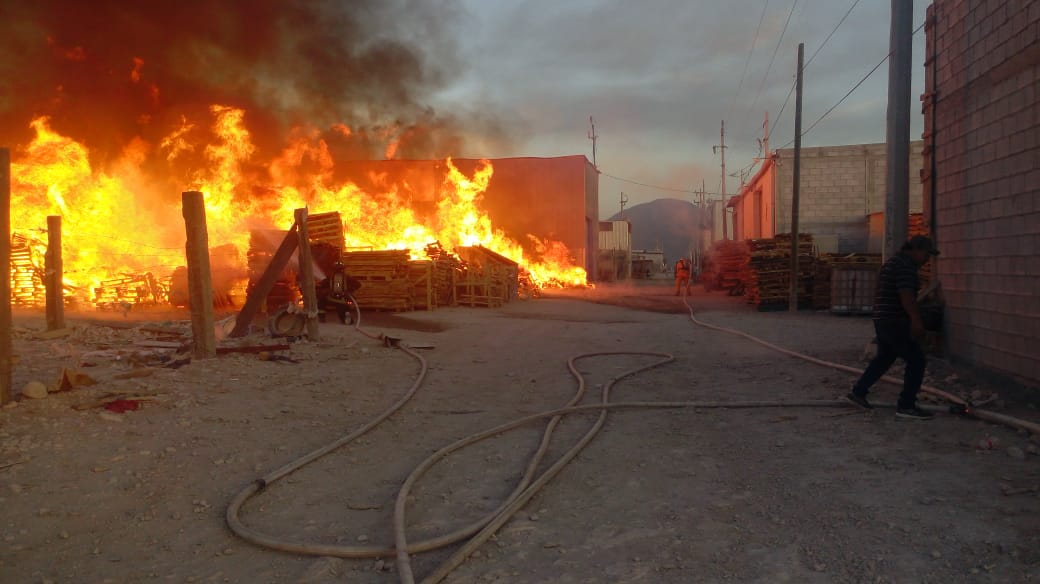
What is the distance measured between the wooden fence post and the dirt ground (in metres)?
0.31

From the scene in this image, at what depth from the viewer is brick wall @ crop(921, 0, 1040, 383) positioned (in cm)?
663

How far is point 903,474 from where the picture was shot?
470 centimetres

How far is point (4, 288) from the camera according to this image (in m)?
6.25

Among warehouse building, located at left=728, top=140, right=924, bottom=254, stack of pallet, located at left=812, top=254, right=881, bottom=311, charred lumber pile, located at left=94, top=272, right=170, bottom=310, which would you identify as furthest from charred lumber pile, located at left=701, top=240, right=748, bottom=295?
charred lumber pile, located at left=94, top=272, right=170, bottom=310

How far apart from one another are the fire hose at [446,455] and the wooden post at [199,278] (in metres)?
3.01

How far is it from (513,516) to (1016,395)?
5561 mm

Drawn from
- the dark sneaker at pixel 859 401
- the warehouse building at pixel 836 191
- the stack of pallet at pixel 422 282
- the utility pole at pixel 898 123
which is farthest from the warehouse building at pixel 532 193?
the dark sneaker at pixel 859 401

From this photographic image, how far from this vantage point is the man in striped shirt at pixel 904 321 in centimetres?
611

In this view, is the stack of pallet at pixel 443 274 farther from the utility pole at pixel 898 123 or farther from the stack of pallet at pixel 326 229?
the utility pole at pixel 898 123

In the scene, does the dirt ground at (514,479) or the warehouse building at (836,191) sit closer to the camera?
the dirt ground at (514,479)

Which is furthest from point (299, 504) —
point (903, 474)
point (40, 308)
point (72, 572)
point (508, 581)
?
point (40, 308)

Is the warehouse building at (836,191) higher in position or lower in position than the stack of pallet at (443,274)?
higher

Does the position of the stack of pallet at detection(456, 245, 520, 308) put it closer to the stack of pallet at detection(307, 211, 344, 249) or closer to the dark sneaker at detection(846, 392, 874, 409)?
the stack of pallet at detection(307, 211, 344, 249)

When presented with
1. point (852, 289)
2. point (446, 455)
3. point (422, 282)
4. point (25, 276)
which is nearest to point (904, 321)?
point (446, 455)
